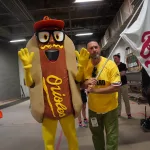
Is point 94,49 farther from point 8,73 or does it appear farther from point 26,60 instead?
point 8,73

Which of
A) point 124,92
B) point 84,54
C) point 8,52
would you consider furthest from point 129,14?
point 8,52

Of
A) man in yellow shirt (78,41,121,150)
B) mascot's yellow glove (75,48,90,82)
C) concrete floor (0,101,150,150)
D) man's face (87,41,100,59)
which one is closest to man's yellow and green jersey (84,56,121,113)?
man in yellow shirt (78,41,121,150)

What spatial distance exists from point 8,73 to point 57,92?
9881 millimetres

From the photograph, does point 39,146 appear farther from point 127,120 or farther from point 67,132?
point 127,120

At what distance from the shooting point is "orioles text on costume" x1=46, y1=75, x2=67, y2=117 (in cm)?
202

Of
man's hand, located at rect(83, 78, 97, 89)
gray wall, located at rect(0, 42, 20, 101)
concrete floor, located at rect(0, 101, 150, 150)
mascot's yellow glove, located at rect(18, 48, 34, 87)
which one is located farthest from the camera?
gray wall, located at rect(0, 42, 20, 101)

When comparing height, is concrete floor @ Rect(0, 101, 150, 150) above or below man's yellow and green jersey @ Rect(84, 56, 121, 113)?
below

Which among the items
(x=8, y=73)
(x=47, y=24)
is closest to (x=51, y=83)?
(x=47, y=24)

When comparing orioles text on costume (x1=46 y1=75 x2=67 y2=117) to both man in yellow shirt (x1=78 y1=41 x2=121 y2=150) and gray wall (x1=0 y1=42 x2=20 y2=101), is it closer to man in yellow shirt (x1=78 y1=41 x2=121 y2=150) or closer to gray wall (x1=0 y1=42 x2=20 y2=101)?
man in yellow shirt (x1=78 y1=41 x2=121 y2=150)

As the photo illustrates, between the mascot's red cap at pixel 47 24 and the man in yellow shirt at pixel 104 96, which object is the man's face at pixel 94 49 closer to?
the man in yellow shirt at pixel 104 96

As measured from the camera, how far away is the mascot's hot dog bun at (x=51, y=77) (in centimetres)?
203

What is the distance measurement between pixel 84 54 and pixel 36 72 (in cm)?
51

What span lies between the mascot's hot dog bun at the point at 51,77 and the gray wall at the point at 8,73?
9.12m

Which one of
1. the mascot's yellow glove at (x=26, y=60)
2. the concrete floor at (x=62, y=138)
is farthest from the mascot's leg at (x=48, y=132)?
the concrete floor at (x=62, y=138)
